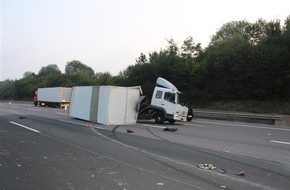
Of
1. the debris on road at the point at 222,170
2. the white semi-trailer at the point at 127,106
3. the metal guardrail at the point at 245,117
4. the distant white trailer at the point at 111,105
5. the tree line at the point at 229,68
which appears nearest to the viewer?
the debris on road at the point at 222,170

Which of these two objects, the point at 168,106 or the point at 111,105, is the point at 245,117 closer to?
the point at 168,106

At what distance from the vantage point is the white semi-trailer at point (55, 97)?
56.9 m

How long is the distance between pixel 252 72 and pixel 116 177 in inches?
1277

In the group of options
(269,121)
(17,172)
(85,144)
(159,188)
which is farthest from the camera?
(269,121)

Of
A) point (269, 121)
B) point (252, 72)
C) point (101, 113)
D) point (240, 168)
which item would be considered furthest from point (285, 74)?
point (240, 168)

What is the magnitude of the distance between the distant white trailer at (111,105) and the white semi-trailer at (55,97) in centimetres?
3110

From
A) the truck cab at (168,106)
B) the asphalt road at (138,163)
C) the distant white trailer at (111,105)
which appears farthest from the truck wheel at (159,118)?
the asphalt road at (138,163)

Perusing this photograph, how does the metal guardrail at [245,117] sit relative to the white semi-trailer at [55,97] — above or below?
below

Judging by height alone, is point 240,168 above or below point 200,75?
below

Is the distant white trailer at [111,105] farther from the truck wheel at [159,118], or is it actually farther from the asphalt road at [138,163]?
the asphalt road at [138,163]

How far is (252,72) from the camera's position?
38.2 meters

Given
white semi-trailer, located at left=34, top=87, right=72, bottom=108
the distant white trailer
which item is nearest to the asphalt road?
the distant white trailer

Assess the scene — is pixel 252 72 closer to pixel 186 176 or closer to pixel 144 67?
pixel 144 67

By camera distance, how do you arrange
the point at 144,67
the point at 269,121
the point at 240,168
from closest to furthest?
the point at 240,168
the point at 269,121
the point at 144,67
